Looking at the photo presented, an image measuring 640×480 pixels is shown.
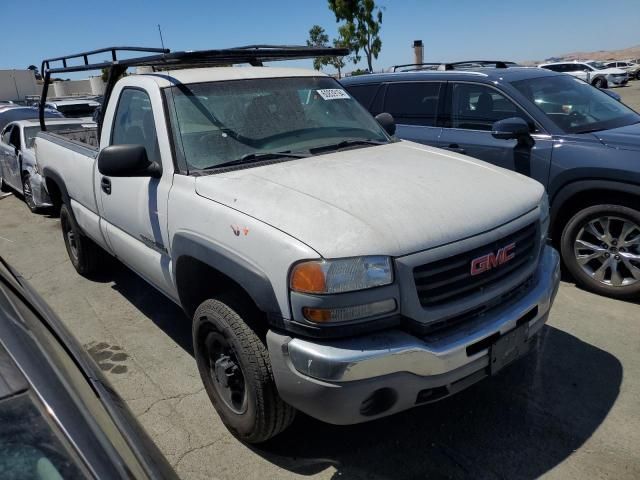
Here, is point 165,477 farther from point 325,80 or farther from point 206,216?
point 325,80

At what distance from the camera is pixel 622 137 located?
172 inches

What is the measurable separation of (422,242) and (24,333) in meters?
1.57

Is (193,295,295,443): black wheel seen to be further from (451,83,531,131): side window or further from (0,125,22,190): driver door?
(0,125,22,190): driver door

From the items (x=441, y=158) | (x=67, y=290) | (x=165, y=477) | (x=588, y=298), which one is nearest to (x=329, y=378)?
(x=165, y=477)

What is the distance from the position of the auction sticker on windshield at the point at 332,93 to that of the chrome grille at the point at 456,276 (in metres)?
1.78

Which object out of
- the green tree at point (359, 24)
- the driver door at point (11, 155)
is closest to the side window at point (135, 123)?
the driver door at point (11, 155)

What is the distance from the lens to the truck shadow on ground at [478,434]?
8.71 ft

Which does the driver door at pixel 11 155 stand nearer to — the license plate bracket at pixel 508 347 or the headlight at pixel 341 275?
the headlight at pixel 341 275

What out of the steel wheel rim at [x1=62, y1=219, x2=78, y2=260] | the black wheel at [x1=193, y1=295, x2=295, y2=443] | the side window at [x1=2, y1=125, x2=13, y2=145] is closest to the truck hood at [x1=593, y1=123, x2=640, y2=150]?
the black wheel at [x1=193, y1=295, x2=295, y2=443]

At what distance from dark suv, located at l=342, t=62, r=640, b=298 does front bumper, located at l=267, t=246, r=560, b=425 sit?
2.38m

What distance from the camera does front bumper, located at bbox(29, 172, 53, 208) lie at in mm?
8031

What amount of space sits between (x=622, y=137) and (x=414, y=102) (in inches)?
85.7

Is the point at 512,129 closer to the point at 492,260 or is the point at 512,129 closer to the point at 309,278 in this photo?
the point at 492,260

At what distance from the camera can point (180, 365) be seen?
3699 mm
